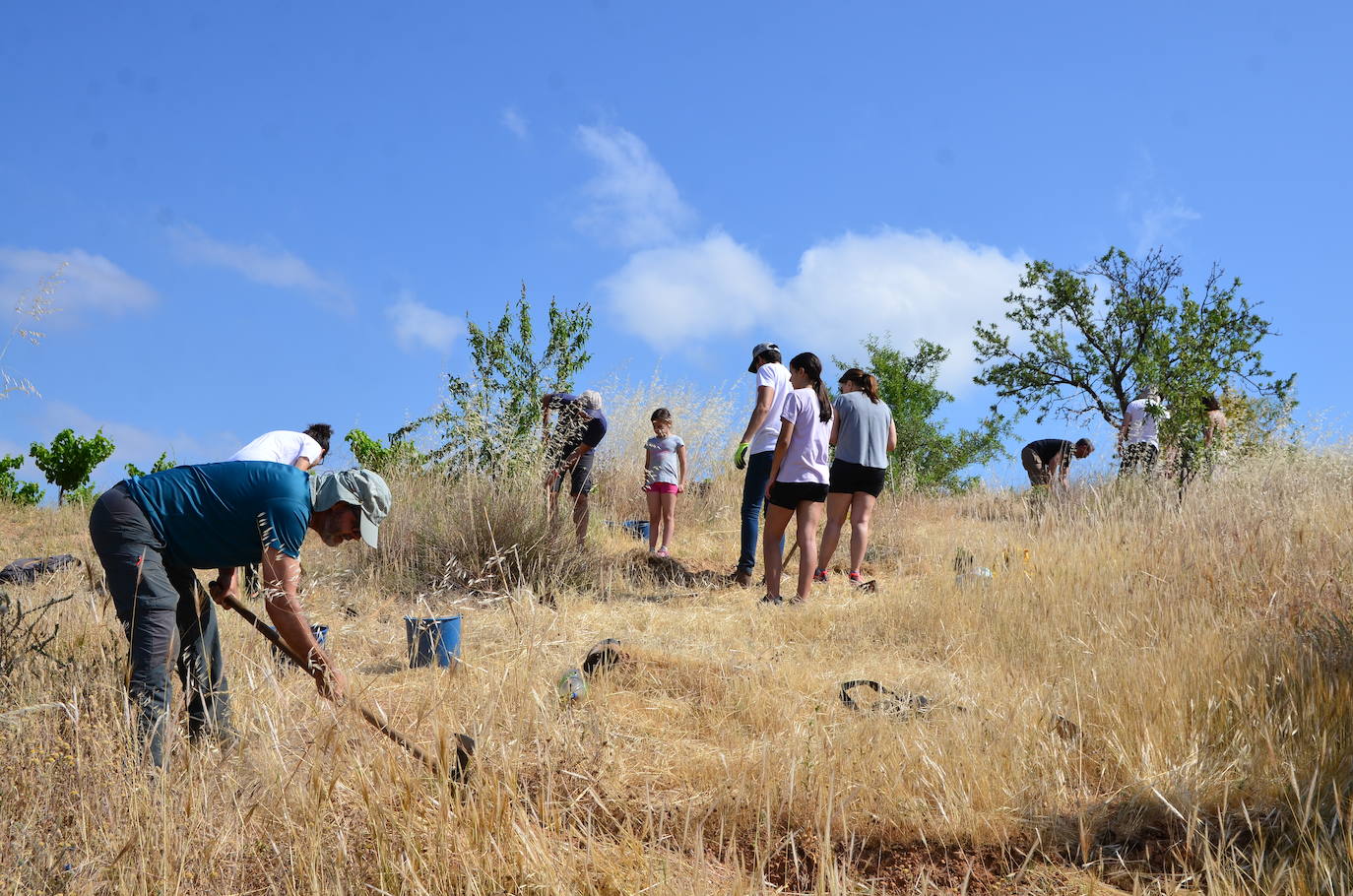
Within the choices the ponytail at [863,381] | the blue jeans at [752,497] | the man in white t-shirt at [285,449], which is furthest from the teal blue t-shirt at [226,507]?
the ponytail at [863,381]

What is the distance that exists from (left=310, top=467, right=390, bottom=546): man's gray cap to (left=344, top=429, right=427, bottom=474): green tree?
6676 mm

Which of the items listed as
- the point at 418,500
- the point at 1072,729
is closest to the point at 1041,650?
the point at 1072,729

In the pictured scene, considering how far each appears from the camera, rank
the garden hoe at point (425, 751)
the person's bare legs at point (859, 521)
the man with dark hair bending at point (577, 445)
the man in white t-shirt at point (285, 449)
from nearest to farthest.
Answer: the garden hoe at point (425, 751), the man in white t-shirt at point (285, 449), the person's bare legs at point (859, 521), the man with dark hair bending at point (577, 445)

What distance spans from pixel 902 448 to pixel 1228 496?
13567mm

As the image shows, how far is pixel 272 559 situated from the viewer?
359 centimetres

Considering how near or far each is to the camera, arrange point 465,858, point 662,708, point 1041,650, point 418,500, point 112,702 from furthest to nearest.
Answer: point 418,500
point 1041,650
point 662,708
point 112,702
point 465,858

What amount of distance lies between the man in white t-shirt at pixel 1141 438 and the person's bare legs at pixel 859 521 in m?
4.15

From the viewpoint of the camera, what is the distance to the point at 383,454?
1288 cm

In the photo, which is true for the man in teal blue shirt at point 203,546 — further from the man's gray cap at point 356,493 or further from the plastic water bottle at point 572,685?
the plastic water bottle at point 572,685

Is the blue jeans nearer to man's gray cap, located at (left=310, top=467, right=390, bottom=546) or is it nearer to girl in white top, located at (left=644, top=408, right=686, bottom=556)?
girl in white top, located at (left=644, top=408, right=686, bottom=556)

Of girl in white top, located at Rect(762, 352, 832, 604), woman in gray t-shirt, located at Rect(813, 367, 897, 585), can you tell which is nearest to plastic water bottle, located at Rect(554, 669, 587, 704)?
girl in white top, located at Rect(762, 352, 832, 604)

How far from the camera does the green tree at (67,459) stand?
14.1m

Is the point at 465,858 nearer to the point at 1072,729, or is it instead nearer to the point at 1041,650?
the point at 1072,729

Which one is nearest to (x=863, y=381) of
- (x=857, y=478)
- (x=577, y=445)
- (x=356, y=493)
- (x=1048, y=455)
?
(x=857, y=478)
